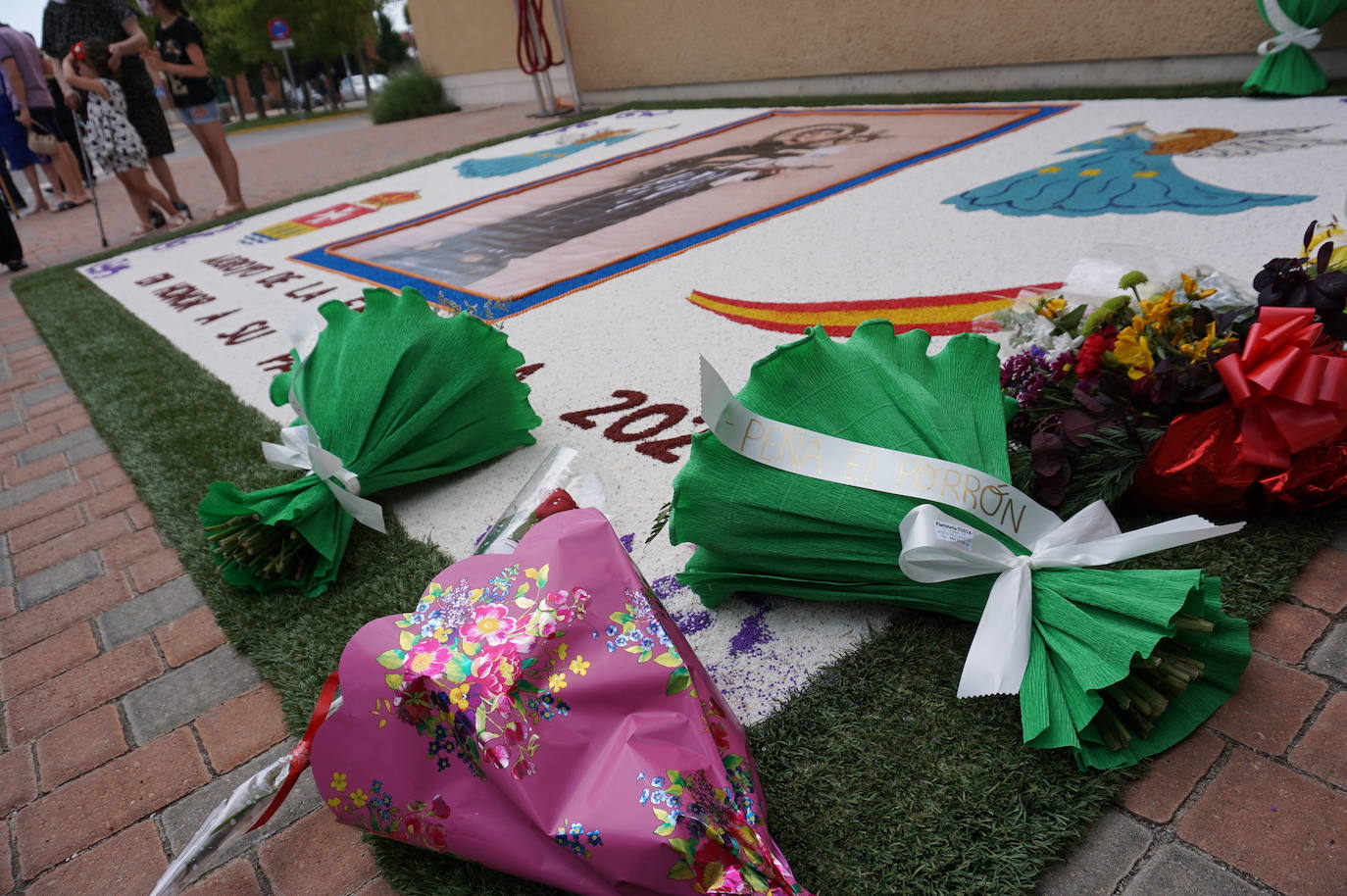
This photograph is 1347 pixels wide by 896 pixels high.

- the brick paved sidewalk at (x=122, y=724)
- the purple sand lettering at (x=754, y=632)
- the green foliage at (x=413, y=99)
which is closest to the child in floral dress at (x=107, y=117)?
the brick paved sidewalk at (x=122, y=724)

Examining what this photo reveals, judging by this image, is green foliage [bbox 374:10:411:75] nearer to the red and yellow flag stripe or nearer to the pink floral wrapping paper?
the red and yellow flag stripe

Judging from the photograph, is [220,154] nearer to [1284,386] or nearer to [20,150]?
[20,150]

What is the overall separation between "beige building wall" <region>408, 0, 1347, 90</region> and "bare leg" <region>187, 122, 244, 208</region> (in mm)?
4494

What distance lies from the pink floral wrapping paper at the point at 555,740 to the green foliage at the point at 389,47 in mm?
38229

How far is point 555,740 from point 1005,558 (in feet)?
2.53

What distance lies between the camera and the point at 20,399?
3.92 metres

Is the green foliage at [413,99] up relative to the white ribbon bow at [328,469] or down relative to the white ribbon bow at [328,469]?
up

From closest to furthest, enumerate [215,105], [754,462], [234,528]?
[754,462]
[234,528]
[215,105]

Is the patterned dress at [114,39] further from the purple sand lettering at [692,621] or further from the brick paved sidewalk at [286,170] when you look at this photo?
the purple sand lettering at [692,621]

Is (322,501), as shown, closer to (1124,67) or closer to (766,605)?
(766,605)

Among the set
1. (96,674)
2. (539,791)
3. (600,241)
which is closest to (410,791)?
(539,791)

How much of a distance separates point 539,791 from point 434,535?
1.16m

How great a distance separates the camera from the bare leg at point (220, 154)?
6.68 metres

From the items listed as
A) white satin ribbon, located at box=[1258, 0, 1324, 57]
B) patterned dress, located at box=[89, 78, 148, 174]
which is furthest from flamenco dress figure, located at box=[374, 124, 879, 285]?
patterned dress, located at box=[89, 78, 148, 174]
